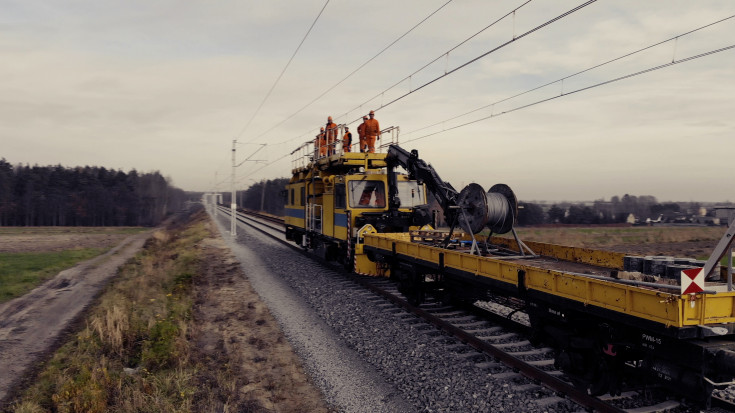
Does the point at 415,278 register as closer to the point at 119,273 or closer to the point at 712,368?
the point at 712,368

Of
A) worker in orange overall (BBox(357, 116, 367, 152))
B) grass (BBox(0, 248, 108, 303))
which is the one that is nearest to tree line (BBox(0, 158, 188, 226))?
grass (BBox(0, 248, 108, 303))

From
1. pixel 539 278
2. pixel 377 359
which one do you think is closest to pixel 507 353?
pixel 539 278

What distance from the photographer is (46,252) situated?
37938 mm

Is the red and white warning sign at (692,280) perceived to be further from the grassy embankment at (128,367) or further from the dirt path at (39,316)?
the dirt path at (39,316)

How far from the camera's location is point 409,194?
14930 millimetres

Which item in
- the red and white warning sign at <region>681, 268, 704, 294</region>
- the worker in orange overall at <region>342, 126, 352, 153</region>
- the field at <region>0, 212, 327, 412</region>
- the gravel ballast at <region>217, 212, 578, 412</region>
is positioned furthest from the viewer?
the worker in orange overall at <region>342, 126, 352, 153</region>

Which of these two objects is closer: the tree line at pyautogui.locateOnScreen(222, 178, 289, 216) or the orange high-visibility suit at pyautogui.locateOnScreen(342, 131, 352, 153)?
the orange high-visibility suit at pyautogui.locateOnScreen(342, 131, 352, 153)

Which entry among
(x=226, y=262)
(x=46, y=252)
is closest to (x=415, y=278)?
(x=226, y=262)

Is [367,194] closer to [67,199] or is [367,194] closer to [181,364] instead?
[181,364]

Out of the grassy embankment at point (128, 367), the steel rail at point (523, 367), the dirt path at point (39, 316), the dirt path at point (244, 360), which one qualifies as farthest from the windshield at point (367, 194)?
the dirt path at point (39, 316)

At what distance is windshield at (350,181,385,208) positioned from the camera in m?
14.2

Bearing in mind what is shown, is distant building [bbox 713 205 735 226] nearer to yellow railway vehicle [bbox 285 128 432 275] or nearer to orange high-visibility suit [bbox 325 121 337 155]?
yellow railway vehicle [bbox 285 128 432 275]

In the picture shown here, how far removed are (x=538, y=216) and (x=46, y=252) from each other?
59.0 meters

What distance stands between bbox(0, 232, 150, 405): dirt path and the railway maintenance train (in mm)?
8760
